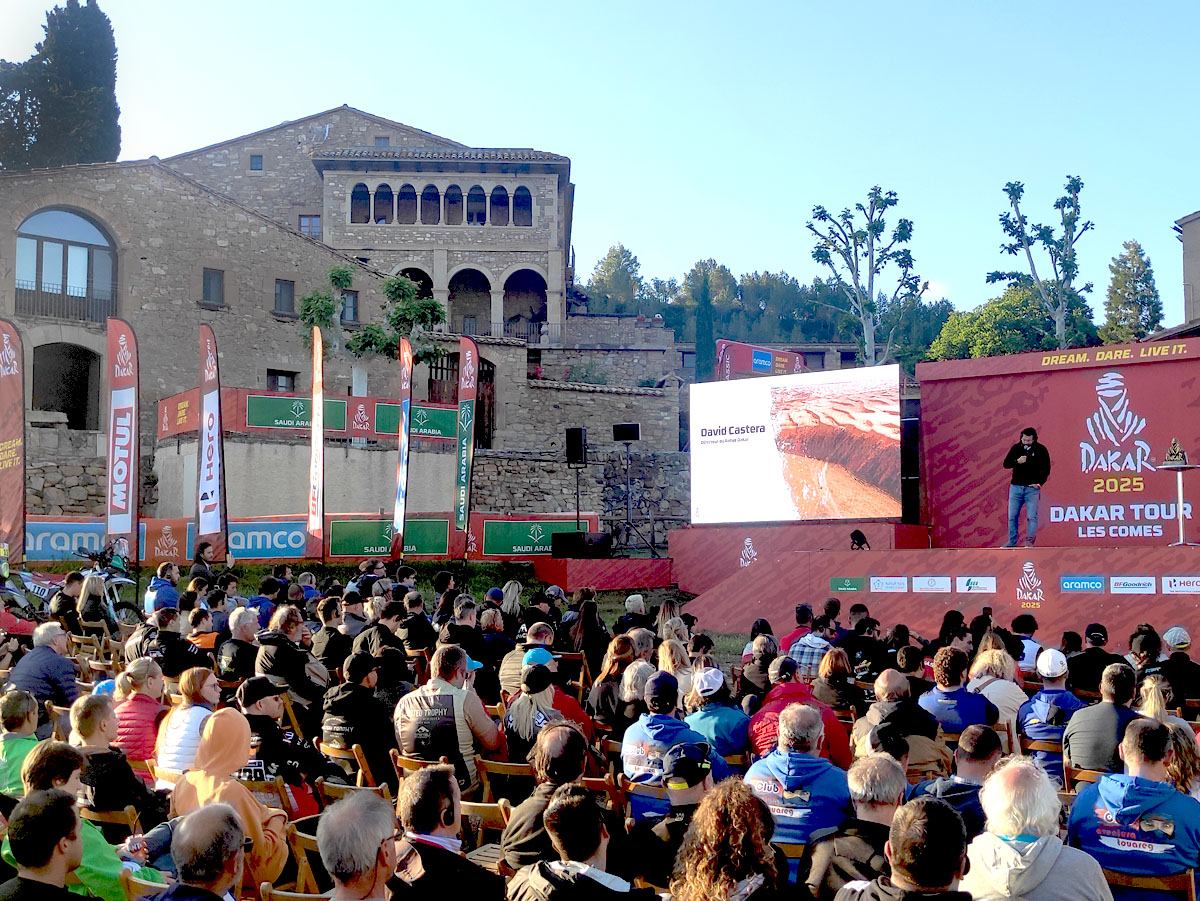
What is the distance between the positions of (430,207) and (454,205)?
973 mm

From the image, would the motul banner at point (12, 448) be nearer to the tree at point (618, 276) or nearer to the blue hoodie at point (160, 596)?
the blue hoodie at point (160, 596)

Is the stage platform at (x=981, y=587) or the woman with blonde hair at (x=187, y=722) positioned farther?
the stage platform at (x=981, y=587)

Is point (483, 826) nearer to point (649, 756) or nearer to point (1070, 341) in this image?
point (649, 756)

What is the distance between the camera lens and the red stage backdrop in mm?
17875

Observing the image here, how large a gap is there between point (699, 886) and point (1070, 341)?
43254 millimetres

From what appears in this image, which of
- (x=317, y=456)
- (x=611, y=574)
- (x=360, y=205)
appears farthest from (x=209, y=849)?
(x=360, y=205)

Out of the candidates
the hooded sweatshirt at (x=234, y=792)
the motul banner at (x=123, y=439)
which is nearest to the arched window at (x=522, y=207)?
the motul banner at (x=123, y=439)

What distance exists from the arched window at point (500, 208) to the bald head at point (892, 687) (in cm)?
4089

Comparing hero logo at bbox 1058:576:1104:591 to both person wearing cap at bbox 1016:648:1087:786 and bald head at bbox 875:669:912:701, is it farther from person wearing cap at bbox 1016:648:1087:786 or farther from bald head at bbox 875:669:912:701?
bald head at bbox 875:669:912:701

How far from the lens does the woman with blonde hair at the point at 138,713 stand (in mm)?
6355

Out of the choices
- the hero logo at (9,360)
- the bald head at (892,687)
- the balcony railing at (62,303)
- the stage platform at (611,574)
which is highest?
the balcony railing at (62,303)

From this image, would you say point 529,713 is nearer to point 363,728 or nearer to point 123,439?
point 363,728

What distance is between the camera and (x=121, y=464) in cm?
1520

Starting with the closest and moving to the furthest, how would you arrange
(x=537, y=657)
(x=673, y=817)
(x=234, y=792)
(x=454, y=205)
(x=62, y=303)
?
(x=673, y=817) < (x=234, y=792) < (x=537, y=657) < (x=62, y=303) < (x=454, y=205)
